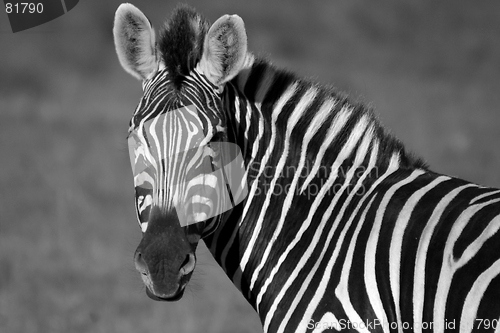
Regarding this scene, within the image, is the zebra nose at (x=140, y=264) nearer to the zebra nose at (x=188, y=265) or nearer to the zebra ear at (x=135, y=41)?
the zebra nose at (x=188, y=265)

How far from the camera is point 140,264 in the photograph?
3654 mm

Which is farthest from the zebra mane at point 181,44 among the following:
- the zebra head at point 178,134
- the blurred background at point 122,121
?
the blurred background at point 122,121

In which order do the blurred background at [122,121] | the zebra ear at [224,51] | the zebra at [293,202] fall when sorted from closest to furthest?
1. the zebra at [293,202]
2. the zebra ear at [224,51]
3. the blurred background at [122,121]

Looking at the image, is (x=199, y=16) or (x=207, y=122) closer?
(x=207, y=122)

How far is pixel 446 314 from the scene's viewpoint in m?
3.49

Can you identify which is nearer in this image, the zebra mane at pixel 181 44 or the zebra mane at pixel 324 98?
the zebra mane at pixel 181 44

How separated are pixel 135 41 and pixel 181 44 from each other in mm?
345

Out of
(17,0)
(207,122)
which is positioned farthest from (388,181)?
(17,0)

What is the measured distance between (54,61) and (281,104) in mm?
29642

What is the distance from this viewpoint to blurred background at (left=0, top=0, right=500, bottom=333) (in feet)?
31.2

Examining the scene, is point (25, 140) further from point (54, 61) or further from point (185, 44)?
point (185, 44)

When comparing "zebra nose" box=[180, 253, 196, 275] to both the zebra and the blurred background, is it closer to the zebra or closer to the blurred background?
the zebra

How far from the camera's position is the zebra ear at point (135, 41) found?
4.15 meters

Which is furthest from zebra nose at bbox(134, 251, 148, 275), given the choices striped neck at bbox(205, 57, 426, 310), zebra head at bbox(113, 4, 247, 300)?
striped neck at bbox(205, 57, 426, 310)
